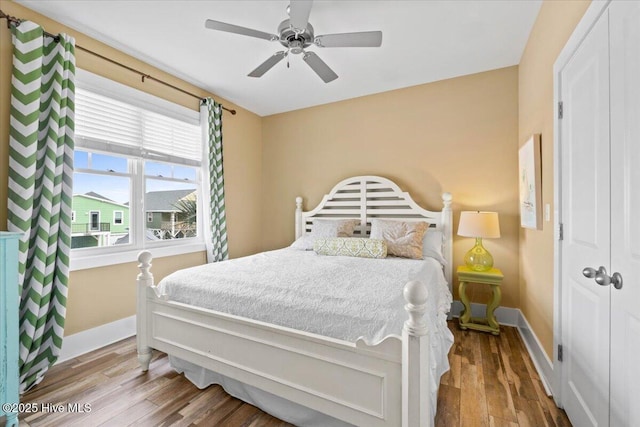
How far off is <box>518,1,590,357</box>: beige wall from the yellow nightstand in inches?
9.6

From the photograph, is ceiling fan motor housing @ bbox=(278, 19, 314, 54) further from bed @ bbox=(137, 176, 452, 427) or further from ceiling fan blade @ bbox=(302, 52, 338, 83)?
bed @ bbox=(137, 176, 452, 427)

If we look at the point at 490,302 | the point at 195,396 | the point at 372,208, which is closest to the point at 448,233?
the point at 490,302

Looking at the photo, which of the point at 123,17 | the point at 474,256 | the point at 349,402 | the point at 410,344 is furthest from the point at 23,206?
the point at 474,256

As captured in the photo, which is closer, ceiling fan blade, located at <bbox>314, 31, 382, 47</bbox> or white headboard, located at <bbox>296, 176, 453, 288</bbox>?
ceiling fan blade, located at <bbox>314, 31, 382, 47</bbox>

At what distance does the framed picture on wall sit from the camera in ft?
7.09

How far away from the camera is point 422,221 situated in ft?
10.4

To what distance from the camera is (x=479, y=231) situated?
2.68m

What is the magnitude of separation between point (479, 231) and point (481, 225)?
0.06 m

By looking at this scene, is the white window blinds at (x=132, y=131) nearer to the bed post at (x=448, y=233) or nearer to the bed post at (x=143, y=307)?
the bed post at (x=143, y=307)

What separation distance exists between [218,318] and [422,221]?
93.3 inches

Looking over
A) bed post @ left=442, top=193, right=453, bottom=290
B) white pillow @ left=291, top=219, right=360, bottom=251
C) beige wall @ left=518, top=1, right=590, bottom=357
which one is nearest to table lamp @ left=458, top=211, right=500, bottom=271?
bed post @ left=442, top=193, right=453, bottom=290

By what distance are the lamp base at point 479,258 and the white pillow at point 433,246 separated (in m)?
0.25

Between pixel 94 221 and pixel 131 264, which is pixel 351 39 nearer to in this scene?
pixel 94 221

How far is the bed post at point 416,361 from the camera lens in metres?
1.14
